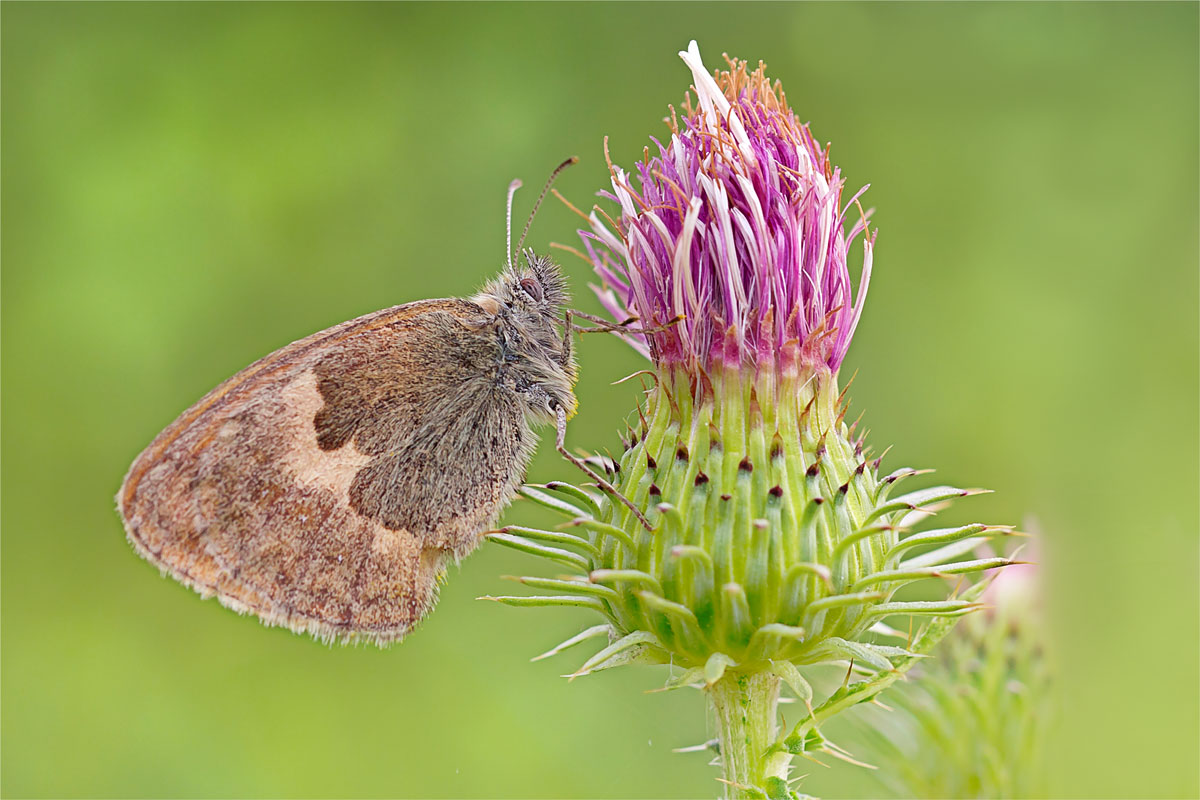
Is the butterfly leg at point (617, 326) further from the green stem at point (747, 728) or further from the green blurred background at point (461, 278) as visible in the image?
the green blurred background at point (461, 278)

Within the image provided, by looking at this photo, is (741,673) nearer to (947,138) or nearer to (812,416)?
(812,416)

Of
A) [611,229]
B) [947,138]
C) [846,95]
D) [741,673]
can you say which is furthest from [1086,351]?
[741,673]

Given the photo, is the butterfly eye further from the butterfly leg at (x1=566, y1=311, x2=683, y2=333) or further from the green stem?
the green stem

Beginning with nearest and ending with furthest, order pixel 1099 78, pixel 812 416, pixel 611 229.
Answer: pixel 812 416 → pixel 611 229 → pixel 1099 78

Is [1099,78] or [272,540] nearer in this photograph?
[272,540]

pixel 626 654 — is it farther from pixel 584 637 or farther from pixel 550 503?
pixel 550 503

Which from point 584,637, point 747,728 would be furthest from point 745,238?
point 747,728

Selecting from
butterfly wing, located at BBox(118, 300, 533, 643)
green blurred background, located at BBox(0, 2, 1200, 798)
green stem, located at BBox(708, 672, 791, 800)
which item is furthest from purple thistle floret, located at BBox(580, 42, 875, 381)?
green blurred background, located at BBox(0, 2, 1200, 798)
